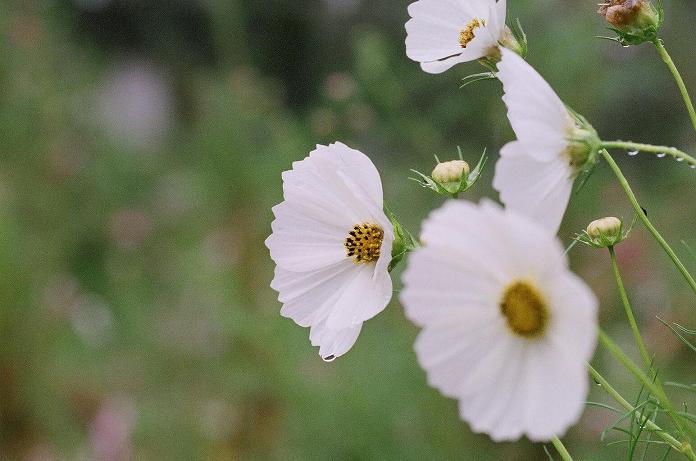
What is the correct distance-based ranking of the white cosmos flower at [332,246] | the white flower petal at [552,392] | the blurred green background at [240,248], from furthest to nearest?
the blurred green background at [240,248]
the white cosmos flower at [332,246]
the white flower petal at [552,392]

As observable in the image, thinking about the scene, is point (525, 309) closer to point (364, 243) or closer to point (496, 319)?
point (496, 319)

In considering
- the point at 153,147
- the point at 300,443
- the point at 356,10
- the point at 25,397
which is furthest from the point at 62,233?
the point at 300,443

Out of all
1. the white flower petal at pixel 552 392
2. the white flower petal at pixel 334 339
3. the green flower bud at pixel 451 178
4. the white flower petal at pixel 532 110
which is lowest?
the white flower petal at pixel 334 339

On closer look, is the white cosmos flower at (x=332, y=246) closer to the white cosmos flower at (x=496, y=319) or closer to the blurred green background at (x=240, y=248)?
the white cosmos flower at (x=496, y=319)

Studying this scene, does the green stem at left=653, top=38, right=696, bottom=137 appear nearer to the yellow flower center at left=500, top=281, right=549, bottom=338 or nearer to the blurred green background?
the yellow flower center at left=500, top=281, right=549, bottom=338

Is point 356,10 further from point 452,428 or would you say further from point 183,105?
point 452,428

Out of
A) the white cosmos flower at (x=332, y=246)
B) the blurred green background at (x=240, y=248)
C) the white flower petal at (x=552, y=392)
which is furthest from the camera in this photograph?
the blurred green background at (x=240, y=248)

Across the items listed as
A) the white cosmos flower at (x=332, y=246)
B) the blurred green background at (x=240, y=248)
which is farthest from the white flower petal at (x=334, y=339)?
the blurred green background at (x=240, y=248)
